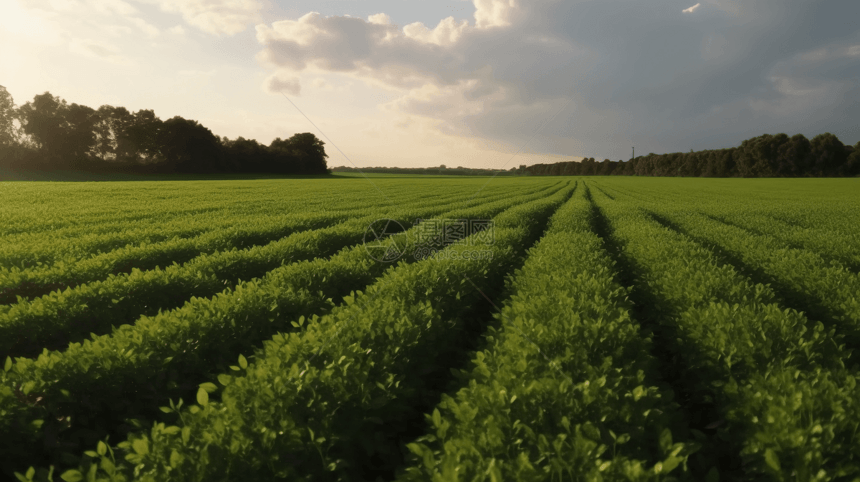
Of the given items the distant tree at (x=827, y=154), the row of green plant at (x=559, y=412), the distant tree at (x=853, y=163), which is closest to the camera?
the row of green plant at (x=559, y=412)

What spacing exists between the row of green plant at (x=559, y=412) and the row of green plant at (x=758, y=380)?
0.50 m

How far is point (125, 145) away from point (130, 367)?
94.6 m

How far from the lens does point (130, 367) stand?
14.8ft

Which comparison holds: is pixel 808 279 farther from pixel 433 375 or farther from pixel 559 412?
pixel 433 375

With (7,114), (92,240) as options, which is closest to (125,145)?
(7,114)

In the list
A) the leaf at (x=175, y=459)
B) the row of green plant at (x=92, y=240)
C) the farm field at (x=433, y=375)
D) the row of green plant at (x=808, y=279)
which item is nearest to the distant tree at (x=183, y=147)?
the row of green plant at (x=92, y=240)

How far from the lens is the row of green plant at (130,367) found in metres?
3.93

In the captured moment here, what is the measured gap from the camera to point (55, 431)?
3.91 m

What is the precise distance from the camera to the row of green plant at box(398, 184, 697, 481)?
9.41ft

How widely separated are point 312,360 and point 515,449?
2.40 metres

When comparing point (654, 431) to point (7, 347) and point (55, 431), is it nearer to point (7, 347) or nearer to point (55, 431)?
point (55, 431)

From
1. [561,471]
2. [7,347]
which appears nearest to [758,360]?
[561,471]

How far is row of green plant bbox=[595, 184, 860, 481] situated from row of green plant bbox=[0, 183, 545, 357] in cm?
789

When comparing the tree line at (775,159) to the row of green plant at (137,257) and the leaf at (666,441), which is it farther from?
the leaf at (666,441)
